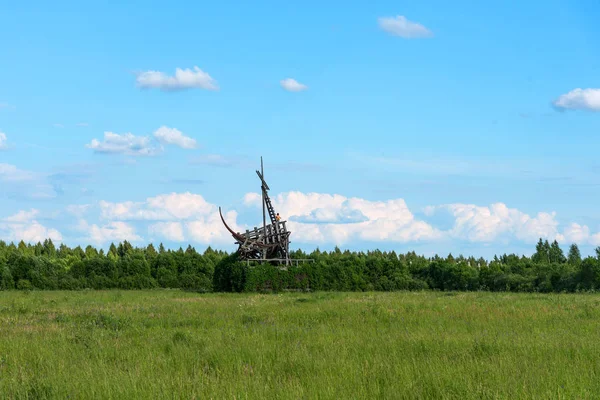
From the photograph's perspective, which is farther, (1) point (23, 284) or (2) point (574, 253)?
(2) point (574, 253)

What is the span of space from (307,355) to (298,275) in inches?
1293

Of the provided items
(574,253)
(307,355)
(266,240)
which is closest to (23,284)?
(266,240)

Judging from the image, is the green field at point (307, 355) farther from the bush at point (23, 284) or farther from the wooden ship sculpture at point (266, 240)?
the bush at point (23, 284)

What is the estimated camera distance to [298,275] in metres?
44.6

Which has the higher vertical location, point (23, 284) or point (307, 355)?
point (23, 284)

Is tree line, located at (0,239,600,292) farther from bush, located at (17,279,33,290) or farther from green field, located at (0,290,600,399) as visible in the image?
green field, located at (0,290,600,399)

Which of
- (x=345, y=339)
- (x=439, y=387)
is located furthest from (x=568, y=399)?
(x=345, y=339)

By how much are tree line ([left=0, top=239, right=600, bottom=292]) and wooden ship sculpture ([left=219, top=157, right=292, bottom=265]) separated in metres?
1.28

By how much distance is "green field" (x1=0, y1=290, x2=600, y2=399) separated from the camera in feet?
30.1

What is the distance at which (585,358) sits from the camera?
37.5 feet

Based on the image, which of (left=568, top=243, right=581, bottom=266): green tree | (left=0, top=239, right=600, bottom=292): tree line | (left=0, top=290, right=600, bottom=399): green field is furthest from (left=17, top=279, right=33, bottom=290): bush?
(left=568, top=243, right=581, bottom=266): green tree

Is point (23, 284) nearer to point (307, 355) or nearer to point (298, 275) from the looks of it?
point (298, 275)

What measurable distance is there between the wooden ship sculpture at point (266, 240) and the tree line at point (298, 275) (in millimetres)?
1282

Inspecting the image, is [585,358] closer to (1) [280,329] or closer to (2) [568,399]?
(2) [568,399]
